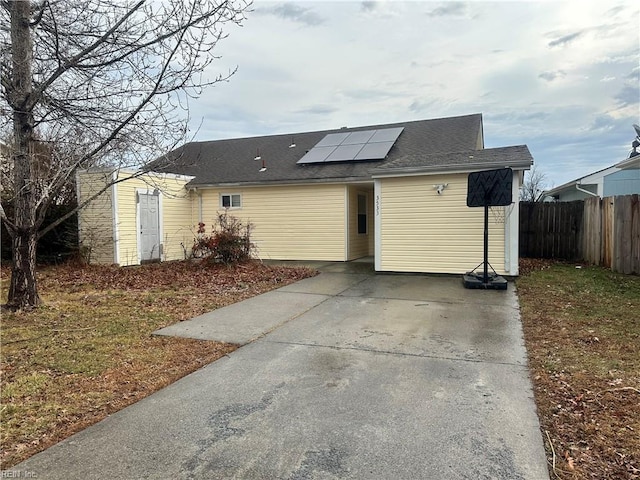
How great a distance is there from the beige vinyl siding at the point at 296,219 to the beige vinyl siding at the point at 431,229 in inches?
107

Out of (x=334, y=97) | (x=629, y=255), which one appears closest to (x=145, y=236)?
(x=334, y=97)

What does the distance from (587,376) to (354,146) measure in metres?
11.7

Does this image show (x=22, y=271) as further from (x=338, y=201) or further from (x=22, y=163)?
(x=338, y=201)

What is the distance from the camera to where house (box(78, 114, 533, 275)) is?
958 cm

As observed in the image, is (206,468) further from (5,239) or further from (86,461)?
(5,239)

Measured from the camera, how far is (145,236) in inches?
500

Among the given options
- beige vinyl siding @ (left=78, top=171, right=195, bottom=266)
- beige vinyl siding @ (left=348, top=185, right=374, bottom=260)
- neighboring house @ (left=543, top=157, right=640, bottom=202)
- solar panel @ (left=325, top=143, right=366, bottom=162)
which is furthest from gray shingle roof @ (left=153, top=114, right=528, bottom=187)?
neighboring house @ (left=543, top=157, right=640, bottom=202)

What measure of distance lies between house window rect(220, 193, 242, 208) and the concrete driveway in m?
8.91

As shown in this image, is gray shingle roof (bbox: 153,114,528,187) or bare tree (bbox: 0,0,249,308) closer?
bare tree (bbox: 0,0,249,308)

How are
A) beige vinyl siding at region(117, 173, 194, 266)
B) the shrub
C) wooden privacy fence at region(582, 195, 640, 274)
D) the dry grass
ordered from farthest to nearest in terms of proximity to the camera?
beige vinyl siding at region(117, 173, 194, 266) < the shrub < wooden privacy fence at region(582, 195, 640, 274) < the dry grass

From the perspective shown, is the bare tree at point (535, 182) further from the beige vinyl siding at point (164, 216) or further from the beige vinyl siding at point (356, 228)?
the beige vinyl siding at point (164, 216)

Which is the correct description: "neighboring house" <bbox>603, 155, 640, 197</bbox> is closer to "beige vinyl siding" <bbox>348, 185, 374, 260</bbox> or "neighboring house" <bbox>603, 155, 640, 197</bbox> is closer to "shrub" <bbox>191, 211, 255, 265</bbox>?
"beige vinyl siding" <bbox>348, 185, 374, 260</bbox>

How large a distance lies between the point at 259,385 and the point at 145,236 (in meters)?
10.5

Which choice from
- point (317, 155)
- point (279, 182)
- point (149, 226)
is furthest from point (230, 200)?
point (317, 155)
